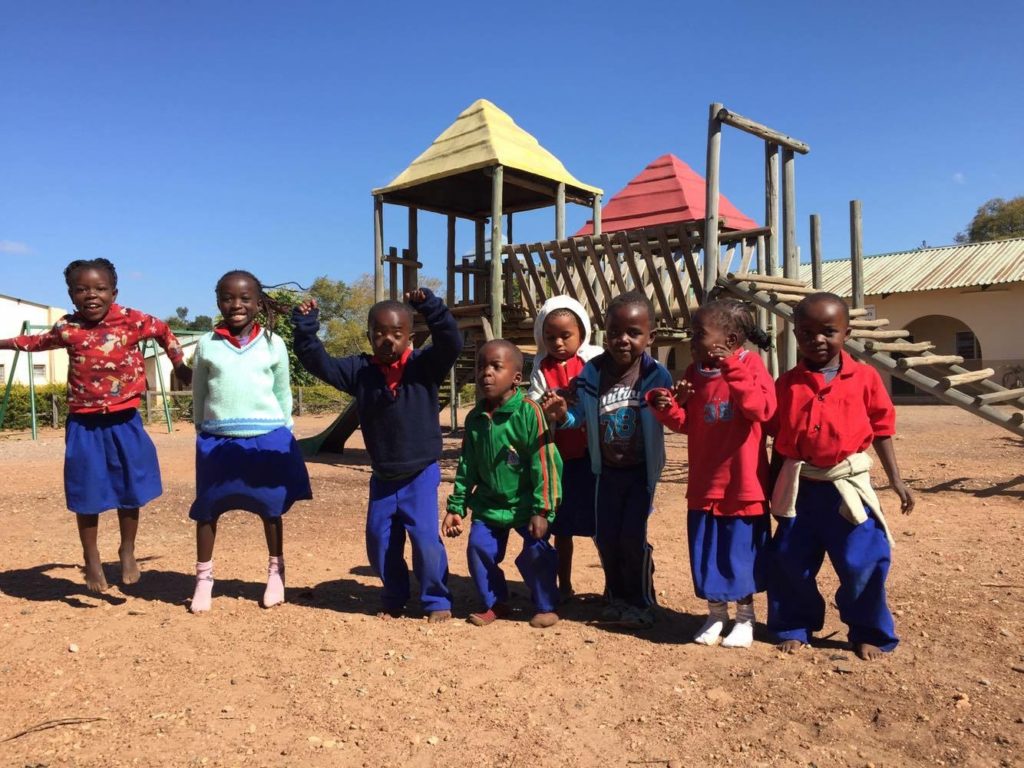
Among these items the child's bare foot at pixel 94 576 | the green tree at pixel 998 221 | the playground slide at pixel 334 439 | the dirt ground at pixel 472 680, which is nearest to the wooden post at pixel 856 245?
the dirt ground at pixel 472 680

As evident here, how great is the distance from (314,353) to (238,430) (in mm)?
583

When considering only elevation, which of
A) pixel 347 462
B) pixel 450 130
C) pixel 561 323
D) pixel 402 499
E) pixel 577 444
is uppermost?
pixel 450 130

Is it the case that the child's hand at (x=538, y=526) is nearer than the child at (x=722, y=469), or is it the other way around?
the child at (x=722, y=469)

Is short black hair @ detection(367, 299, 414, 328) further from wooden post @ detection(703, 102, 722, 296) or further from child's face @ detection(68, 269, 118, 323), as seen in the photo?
wooden post @ detection(703, 102, 722, 296)

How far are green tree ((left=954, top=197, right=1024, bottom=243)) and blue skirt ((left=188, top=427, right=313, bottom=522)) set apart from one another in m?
39.6

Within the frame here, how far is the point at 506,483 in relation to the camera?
12.1 feet

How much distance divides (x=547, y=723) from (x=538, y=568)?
1.07 metres

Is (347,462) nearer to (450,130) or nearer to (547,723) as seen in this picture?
(450,130)

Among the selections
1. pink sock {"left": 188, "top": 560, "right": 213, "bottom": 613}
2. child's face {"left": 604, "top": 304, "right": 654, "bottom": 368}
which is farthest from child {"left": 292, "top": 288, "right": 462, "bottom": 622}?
pink sock {"left": 188, "top": 560, "right": 213, "bottom": 613}

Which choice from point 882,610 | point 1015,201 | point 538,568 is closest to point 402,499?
point 538,568

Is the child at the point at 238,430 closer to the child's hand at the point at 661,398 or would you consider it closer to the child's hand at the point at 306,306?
the child's hand at the point at 306,306

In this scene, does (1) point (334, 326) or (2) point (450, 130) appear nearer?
(2) point (450, 130)

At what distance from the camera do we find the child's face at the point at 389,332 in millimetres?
3709

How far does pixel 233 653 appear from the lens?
3.32 meters
